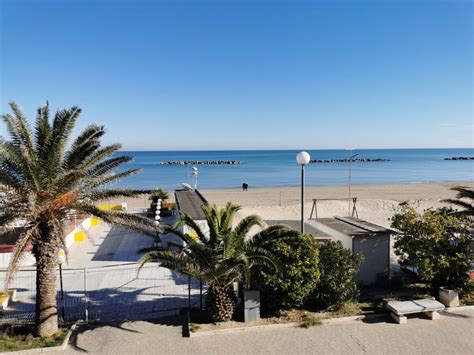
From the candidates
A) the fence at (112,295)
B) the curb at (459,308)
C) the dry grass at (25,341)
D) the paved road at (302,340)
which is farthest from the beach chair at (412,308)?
the dry grass at (25,341)

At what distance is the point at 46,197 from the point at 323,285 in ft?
23.2

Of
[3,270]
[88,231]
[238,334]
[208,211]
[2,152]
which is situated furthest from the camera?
[88,231]

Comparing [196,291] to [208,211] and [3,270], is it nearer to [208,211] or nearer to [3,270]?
[208,211]

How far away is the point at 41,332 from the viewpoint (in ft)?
28.2

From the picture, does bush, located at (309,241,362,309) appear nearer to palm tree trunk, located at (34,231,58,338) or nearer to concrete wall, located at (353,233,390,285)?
concrete wall, located at (353,233,390,285)

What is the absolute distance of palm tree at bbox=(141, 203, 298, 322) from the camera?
8.56 metres

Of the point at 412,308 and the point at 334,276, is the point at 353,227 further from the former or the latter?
the point at 412,308

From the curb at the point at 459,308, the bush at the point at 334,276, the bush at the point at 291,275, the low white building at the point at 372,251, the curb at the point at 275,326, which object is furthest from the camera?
the low white building at the point at 372,251

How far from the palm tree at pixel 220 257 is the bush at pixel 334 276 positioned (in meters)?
1.13

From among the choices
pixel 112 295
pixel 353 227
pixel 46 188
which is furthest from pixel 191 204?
pixel 46 188

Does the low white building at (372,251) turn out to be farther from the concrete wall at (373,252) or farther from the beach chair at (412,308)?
the beach chair at (412,308)

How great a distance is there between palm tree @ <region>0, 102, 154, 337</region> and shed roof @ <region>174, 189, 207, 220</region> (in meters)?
5.10

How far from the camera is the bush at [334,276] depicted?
373 inches

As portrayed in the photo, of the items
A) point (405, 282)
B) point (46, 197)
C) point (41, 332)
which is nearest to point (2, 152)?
point (46, 197)
